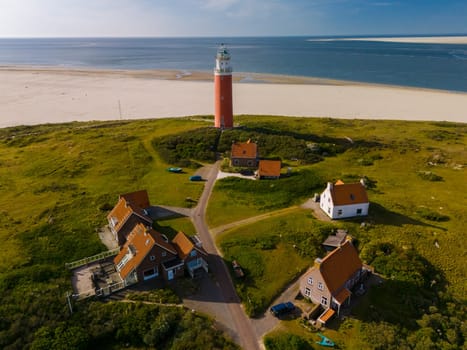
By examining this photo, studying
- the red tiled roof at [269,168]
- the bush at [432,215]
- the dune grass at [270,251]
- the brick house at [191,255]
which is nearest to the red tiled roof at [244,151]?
the red tiled roof at [269,168]

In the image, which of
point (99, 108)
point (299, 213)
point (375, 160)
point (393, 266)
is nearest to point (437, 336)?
point (393, 266)

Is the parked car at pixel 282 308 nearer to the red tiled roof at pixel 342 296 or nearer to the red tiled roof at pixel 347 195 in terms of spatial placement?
the red tiled roof at pixel 342 296

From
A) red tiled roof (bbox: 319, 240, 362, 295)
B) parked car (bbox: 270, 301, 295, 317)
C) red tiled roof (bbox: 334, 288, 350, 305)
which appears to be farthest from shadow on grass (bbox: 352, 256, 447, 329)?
parked car (bbox: 270, 301, 295, 317)

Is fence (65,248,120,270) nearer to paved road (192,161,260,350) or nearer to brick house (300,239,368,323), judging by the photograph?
paved road (192,161,260,350)

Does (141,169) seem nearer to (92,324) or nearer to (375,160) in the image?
(92,324)

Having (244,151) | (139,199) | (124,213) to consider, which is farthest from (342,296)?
(244,151)

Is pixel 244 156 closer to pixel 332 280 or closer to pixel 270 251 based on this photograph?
pixel 270 251

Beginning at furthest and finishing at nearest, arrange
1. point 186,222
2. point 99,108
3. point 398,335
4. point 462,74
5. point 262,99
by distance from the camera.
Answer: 1. point 462,74
2. point 262,99
3. point 99,108
4. point 186,222
5. point 398,335
